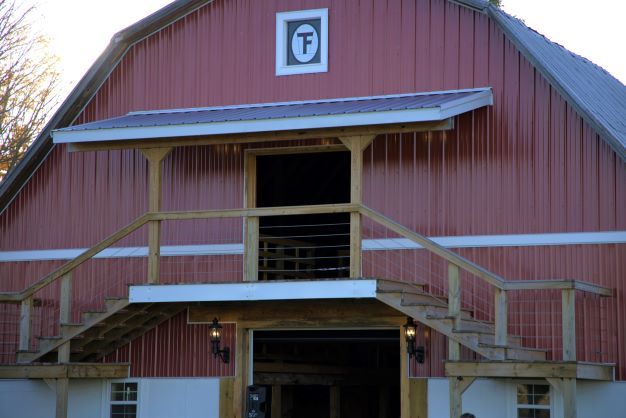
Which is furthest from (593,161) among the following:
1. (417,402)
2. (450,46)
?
(417,402)

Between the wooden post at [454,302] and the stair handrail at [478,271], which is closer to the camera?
the stair handrail at [478,271]

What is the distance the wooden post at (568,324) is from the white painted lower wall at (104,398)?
21.7 feet

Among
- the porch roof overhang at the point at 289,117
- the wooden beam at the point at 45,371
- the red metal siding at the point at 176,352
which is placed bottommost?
the wooden beam at the point at 45,371

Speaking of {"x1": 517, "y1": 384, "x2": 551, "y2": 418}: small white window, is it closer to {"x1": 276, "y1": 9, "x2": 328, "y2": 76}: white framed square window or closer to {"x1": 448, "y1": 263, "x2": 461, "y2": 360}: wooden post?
{"x1": 448, "y1": 263, "x2": 461, "y2": 360}: wooden post

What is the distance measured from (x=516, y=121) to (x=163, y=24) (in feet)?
22.3

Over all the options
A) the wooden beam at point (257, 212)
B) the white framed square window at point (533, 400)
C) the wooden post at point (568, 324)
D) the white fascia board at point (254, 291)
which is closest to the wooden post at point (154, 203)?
the wooden beam at point (257, 212)

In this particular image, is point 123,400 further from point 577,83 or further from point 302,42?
point 577,83

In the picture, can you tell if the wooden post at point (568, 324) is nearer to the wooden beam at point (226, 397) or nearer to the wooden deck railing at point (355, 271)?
the wooden deck railing at point (355, 271)

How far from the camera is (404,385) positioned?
22.2 metres

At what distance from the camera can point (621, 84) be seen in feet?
94.5

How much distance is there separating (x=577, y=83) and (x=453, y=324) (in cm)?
525

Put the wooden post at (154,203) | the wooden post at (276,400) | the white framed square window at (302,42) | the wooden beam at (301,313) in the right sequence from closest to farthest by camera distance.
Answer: the wooden post at (154,203), the wooden beam at (301,313), the white framed square window at (302,42), the wooden post at (276,400)

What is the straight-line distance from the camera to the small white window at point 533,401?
2117 centimetres

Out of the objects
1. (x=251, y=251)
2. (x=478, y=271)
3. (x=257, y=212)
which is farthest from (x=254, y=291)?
(x=478, y=271)
